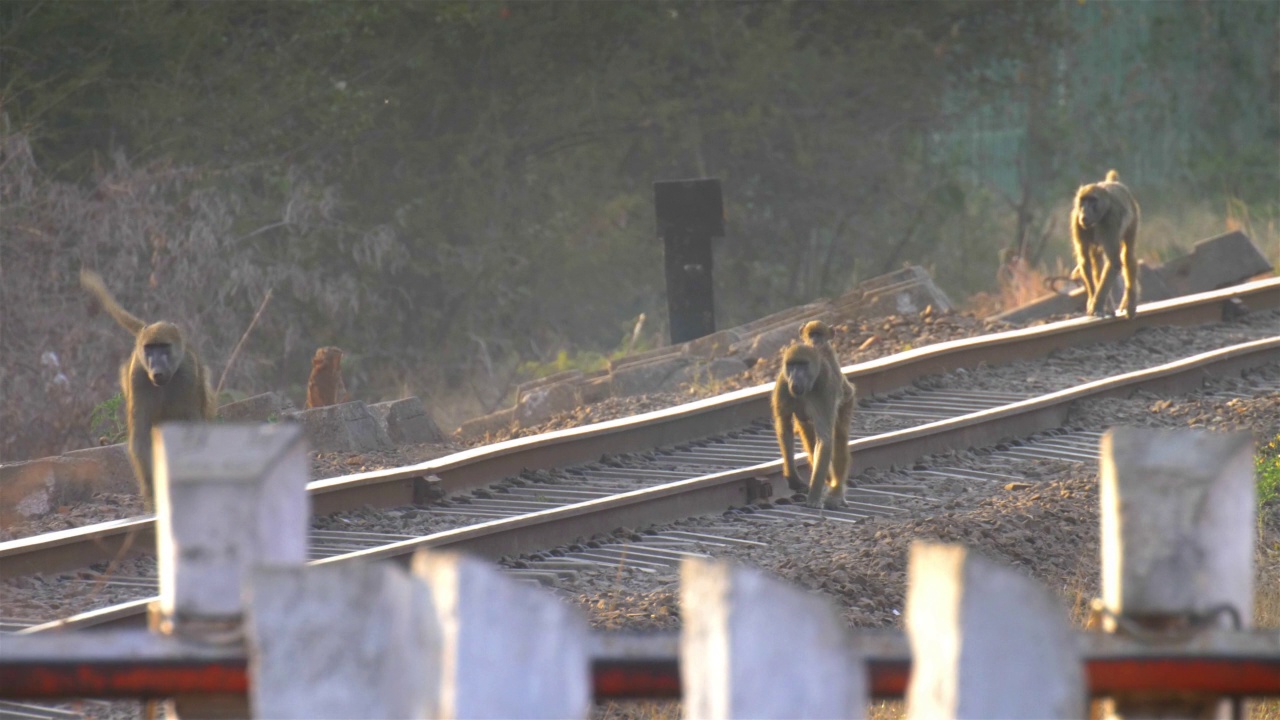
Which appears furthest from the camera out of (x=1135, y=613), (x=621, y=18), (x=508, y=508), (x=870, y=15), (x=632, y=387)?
(x=870, y=15)

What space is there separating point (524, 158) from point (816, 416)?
13486 millimetres

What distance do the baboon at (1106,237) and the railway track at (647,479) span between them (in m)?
1.07

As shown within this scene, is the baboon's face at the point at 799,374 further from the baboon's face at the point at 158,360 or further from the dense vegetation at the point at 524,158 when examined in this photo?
the dense vegetation at the point at 524,158

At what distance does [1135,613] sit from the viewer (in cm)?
187

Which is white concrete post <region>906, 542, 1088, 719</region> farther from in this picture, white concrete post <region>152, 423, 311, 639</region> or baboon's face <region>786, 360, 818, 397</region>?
baboon's face <region>786, 360, 818, 397</region>

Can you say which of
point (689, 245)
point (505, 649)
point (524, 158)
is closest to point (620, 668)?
point (505, 649)

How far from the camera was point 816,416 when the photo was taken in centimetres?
748

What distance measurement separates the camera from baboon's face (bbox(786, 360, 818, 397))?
723 cm

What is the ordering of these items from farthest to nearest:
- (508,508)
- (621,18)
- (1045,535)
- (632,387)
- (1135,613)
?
(621,18)
(632,387)
(508,508)
(1045,535)
(1135,613)

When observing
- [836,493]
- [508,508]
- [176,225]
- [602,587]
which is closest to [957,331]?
[836,493]

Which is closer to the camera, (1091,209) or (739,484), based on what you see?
Answer: (739,484)

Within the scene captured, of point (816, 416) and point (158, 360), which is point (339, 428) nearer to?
point (158, 360)

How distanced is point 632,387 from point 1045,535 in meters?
4.91

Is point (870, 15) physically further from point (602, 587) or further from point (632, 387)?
point (602, 587)
